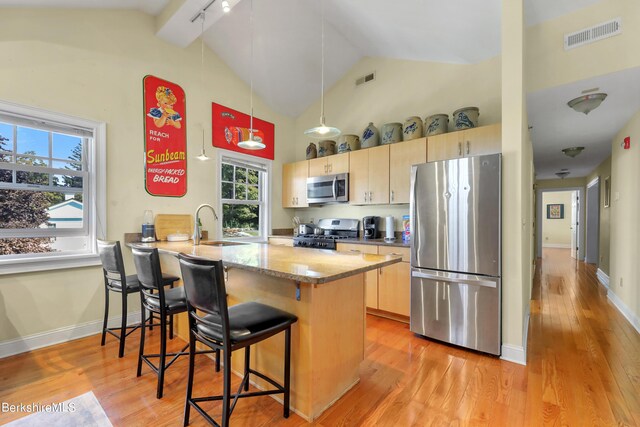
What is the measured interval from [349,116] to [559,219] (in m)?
10.9

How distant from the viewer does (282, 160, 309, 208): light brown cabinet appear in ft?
15.3

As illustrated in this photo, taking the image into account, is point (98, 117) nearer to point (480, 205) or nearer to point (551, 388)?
point (480, 205)

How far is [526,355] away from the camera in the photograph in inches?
96.0

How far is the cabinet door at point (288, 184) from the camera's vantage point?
15.8 ft

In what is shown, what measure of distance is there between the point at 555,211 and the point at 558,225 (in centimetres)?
54

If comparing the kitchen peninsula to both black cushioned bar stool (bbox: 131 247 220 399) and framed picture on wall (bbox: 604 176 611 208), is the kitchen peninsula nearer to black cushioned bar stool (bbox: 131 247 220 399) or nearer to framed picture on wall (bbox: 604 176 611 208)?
black cushioned bar stool (bbox: 131 247 220 399)

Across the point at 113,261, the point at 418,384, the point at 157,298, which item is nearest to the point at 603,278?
the point at 418,384

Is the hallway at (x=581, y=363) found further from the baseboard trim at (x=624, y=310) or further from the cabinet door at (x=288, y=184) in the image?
the cabinet door at (x=288, y=184)

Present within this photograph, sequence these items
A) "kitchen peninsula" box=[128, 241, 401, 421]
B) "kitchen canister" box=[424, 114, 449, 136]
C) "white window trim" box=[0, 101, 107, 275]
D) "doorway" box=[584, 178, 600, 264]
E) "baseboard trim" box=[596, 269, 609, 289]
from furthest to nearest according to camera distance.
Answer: "doorway" box=[584, 178, 600, 264] → "baseboard trim" box=[596, 269, 609, 289] → "kitchen canister" box=[424, 114, 449, 136] → "white window trim" box=[0, 101, 107, 275] → "kitchen peninsula" box=[128, 241, 401, 421]

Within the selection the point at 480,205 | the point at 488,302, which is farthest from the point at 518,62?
the point at 488,302

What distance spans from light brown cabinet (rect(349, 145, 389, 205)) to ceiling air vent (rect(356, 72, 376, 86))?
1209 mm

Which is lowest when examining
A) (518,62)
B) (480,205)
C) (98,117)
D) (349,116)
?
(480,205)

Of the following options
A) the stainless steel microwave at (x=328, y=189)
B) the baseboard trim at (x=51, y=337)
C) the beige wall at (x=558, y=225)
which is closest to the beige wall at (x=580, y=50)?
the stainless steel microwave at (x=328, y=189)

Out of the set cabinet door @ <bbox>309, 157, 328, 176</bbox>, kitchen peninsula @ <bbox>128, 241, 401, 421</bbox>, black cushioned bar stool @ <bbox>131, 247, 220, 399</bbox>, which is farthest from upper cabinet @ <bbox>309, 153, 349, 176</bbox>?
black cushioned bar stool @ <bbox>131, 247, 220, 399</bbox>
